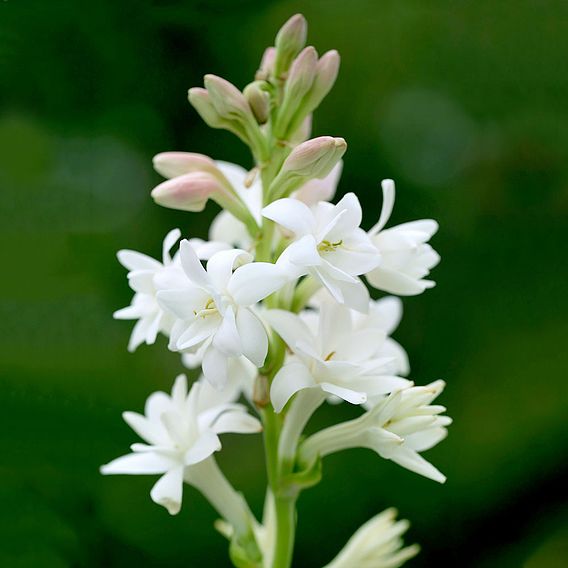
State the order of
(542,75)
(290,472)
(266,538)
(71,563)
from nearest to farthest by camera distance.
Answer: (290,472) → (266,538) → (71,563) → (542,75)

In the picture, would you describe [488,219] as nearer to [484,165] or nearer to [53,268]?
[484,165]

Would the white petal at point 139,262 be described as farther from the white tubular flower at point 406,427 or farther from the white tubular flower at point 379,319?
the white tubular flower at point 406,427

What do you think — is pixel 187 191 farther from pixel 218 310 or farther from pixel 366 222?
pixel 366 222

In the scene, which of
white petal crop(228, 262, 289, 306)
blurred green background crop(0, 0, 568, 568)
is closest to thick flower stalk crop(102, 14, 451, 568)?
white petal crop(228, 262, 289, 306)

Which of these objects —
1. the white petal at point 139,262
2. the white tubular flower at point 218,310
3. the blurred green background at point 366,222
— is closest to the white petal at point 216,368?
the white tubular flower at point 218,310

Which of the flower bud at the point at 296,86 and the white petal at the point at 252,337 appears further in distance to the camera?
the flower bud at the point at 296,86

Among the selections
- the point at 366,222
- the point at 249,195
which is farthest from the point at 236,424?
the point at 366,222

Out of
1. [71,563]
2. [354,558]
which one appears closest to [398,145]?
[354,558]
